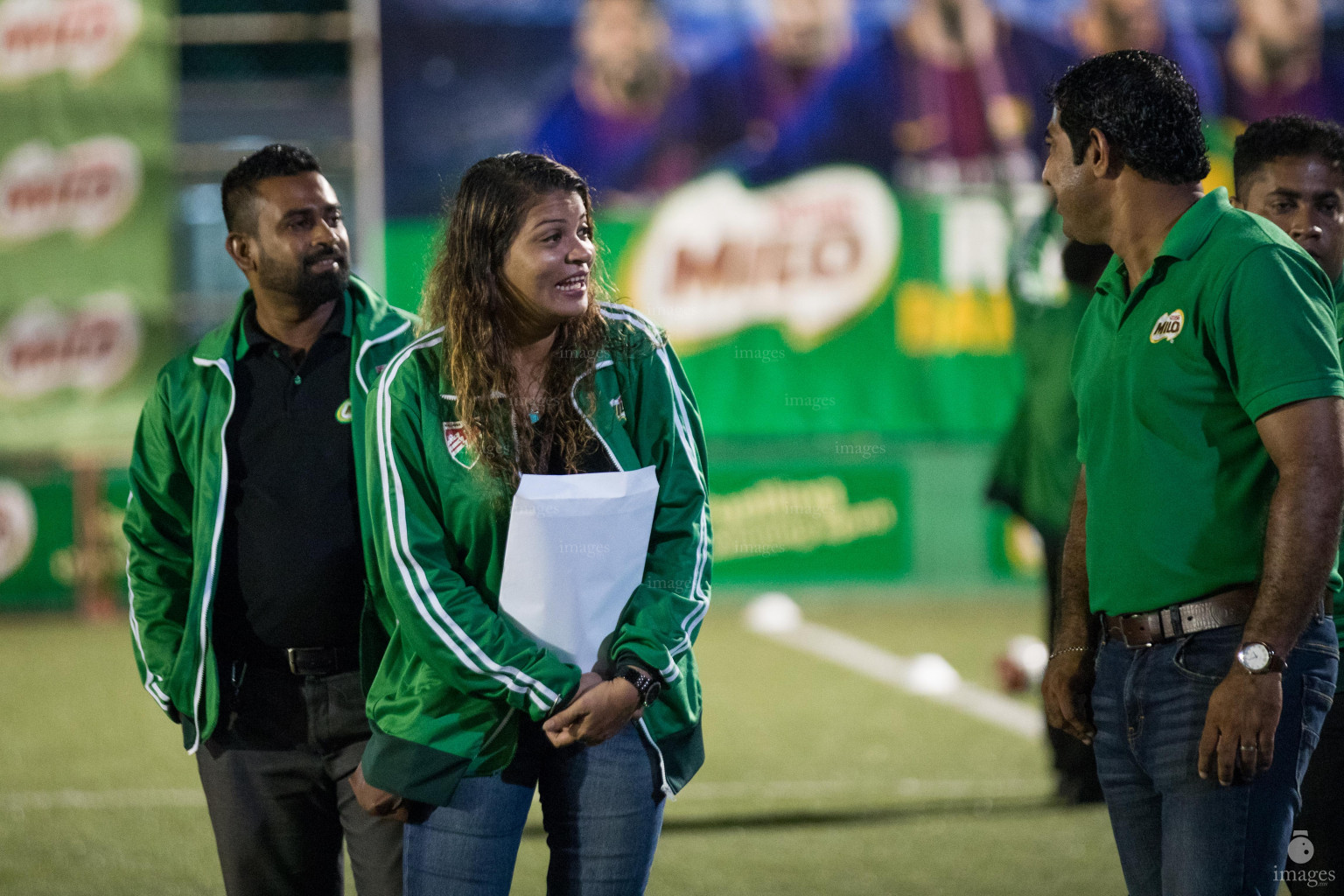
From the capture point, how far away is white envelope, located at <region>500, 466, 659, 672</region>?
2.63 meters

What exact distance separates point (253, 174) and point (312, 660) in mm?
1175

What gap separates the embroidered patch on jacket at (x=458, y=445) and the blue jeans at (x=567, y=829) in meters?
0.53

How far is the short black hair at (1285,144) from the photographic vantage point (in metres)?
3.48

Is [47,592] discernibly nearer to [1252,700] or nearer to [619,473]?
[619,473]

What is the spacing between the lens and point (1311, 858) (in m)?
3.44

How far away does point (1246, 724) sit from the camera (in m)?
2.37

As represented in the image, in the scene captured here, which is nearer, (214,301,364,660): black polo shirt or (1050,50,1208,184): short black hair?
(1050,50,1208,184): short black hair

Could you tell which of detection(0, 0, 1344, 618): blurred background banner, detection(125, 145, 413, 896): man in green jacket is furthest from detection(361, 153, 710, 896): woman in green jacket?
detection(0, 0, 1344, 618): blurred background banner

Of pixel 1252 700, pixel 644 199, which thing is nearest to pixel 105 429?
pixel 644 199

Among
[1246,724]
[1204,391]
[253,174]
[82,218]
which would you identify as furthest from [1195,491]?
[82,218]

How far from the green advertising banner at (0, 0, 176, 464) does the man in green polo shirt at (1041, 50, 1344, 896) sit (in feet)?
31.2

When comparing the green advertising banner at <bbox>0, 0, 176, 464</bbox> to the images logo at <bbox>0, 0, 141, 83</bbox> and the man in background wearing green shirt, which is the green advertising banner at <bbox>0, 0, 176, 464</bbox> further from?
the man in background wearing green shirt

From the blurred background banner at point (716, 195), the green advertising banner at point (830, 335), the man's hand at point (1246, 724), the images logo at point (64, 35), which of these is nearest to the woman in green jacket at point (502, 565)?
the man's hand at point (1246, 724)

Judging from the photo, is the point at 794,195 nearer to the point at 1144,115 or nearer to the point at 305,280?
the point at 305,280
